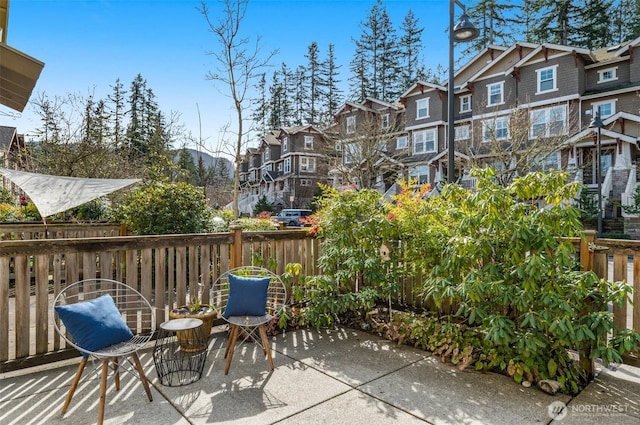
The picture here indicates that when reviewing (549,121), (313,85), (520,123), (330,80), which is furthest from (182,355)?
(313,85)

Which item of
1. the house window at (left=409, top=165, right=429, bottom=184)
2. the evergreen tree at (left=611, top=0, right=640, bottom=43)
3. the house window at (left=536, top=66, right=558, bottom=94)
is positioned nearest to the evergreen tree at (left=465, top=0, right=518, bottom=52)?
the evergreen tree at (left=611, top=0, right=640, bottom=43)

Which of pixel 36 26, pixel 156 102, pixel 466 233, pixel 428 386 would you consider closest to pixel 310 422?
pixel 428 386

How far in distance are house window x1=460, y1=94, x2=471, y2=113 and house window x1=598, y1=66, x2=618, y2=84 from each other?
6.37 m

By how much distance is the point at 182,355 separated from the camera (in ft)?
11.4

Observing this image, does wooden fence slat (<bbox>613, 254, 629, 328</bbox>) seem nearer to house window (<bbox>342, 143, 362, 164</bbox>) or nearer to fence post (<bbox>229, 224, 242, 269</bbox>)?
fence post (<bbox>229, 224, 242, 269</bbox>)

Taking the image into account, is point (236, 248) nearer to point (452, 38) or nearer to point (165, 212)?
point (165, 212)

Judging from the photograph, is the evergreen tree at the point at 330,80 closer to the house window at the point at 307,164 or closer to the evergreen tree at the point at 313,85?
the evergreen tree at the point at 313,85

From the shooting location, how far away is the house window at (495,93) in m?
20.7

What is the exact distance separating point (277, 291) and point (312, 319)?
62 centimetres

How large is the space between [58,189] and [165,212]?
67.0 inches

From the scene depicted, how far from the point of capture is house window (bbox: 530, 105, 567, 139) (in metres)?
15.4

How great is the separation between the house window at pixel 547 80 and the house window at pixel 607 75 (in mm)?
2297

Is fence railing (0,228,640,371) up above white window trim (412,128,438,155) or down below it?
below

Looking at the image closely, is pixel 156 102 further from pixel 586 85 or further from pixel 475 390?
pixel 475 390
